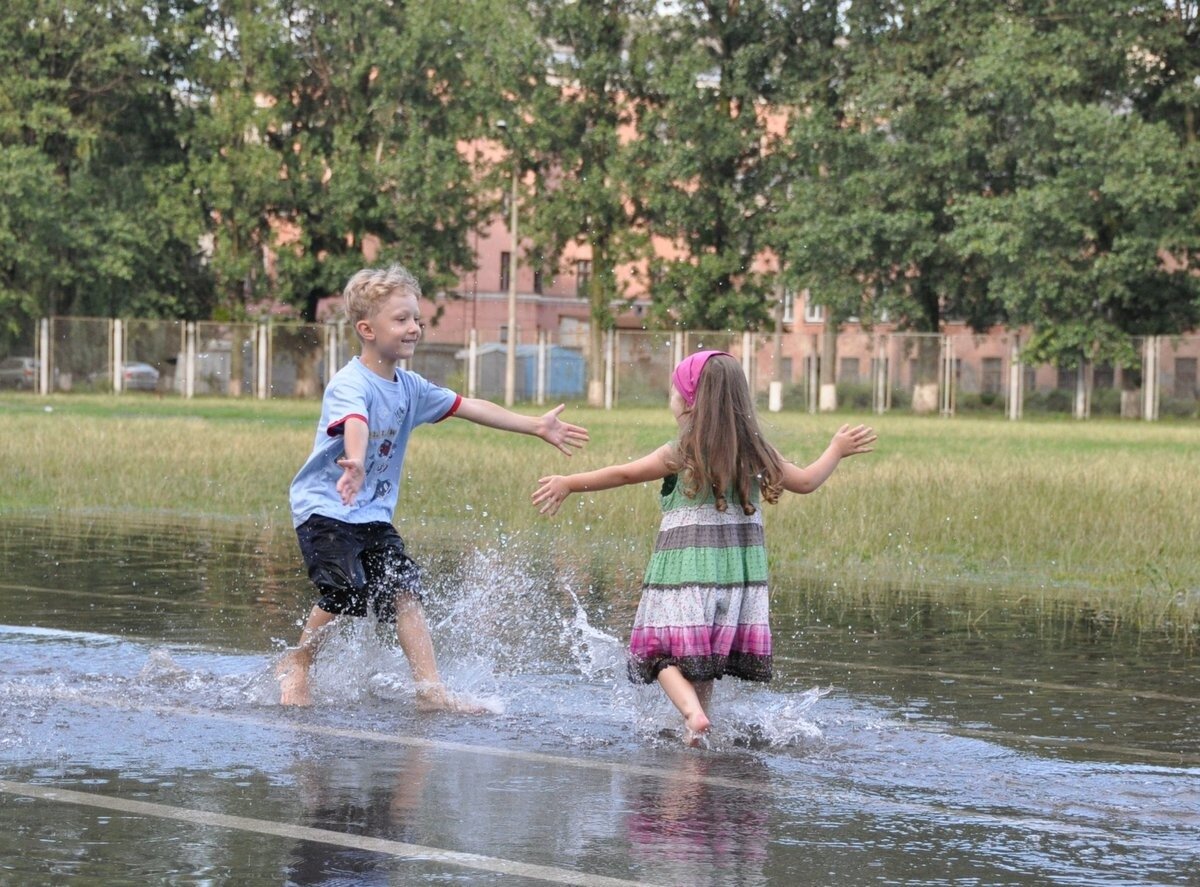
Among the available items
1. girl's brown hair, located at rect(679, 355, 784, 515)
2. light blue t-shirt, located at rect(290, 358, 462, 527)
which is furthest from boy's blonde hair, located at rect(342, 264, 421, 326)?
girl's brown hair, located at rect(679, 355, 784, 515)

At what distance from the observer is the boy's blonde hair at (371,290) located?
7809 mm

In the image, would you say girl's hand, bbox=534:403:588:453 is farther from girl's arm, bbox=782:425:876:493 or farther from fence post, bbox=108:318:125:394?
fence post, bbox=108:318:125:394

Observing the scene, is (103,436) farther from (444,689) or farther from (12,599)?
(444,689)

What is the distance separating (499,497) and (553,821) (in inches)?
499

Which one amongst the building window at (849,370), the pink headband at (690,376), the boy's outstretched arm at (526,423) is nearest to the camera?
the pink headband at (690,376)

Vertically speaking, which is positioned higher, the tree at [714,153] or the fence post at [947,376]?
the tree at [714,153]

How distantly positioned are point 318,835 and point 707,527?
2371 mm

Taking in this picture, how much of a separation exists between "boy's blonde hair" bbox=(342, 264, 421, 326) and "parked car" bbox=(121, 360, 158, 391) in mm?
52854

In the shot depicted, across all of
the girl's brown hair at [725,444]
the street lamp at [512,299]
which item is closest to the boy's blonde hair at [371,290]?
the girl's brown hair at [725,444]

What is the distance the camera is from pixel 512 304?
203 feet

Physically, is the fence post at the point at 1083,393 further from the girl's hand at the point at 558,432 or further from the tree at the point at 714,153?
the girl's hand at the point at 558,432

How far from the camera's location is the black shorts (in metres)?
7.84

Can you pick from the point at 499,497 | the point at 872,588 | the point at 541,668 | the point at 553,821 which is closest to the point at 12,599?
the point at 541,668

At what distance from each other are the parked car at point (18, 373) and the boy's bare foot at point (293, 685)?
53.3 meters
